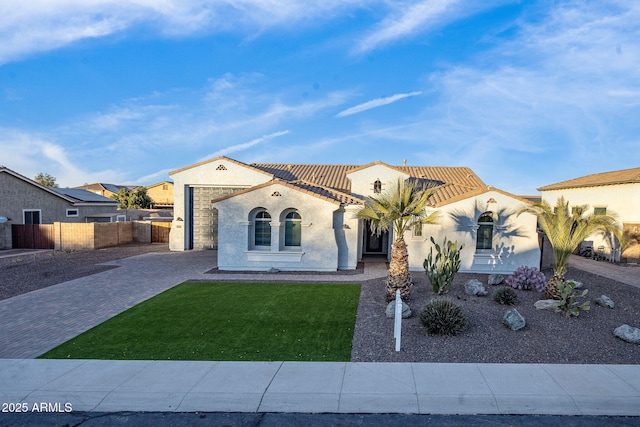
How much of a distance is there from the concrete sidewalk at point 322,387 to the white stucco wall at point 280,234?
9.26 metres

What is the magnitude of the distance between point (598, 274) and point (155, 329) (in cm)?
1846

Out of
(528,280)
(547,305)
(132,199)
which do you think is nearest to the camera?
(547,305)

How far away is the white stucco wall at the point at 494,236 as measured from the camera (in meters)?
15.6

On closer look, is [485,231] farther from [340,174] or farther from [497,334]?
[340,174]

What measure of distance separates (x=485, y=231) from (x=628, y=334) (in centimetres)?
850

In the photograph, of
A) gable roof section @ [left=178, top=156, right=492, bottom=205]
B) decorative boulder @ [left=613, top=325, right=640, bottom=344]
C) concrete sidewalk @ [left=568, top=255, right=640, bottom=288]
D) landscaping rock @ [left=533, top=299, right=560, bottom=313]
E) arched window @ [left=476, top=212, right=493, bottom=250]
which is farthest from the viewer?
gable roof section @ [left=178, top=156, right=492, bottom=205]

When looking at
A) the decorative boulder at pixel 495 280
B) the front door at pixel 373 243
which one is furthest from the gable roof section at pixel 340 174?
the decorative boulder at pixel 495 280

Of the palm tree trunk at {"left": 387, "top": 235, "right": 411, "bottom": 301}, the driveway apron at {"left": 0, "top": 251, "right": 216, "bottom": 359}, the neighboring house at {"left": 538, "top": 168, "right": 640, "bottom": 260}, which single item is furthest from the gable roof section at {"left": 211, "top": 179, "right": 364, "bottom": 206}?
the neighboring house at {"left": 538, "top": 168, "right": 640, "bottom": 260}

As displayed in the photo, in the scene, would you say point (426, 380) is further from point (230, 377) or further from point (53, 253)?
point (53, 253)

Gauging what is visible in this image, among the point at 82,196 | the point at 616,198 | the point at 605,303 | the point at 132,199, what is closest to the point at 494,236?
the point at 605,303

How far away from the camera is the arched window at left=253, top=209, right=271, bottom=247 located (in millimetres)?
16297

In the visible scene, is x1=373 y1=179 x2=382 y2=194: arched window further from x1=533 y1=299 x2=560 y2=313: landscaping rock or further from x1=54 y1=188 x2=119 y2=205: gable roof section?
x1=54 y1=188 x2=119 y2=205: gable roof section

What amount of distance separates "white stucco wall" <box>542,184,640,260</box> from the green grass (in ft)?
57.9

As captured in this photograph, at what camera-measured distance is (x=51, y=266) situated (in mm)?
16984
